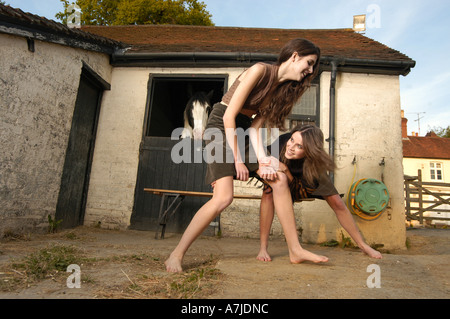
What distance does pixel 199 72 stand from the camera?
5812 mm

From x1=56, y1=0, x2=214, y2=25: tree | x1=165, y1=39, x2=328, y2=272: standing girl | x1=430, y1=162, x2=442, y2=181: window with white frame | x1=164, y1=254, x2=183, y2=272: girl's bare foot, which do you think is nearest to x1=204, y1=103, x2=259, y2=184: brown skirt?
x1=165, y1=39, x2=328, y2=272: standing girl

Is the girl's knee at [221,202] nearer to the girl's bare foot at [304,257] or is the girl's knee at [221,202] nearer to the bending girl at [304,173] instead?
the bending girl at [304,173]

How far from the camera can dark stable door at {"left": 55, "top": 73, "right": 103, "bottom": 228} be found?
4.95 meters

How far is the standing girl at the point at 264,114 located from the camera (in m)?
1.98

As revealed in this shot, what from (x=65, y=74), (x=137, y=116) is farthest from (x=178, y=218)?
(x=65, y=74)

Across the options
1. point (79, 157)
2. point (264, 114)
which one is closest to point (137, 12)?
point (79, 157)

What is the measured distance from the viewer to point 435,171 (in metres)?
21.2

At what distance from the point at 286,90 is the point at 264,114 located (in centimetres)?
25

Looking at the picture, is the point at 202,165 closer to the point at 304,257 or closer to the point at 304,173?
Result: the point at 304,173

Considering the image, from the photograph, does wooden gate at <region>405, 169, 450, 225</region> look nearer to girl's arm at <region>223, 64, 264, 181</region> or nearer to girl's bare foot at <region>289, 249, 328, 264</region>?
girl's bare foot at <region>289, 249, 328, 264</region>

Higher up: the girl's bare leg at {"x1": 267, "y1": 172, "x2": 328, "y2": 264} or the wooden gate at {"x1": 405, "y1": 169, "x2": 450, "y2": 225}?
the wooden gate at {"x1": 405, "y1": 169, "x2": 450, "y2": 225}

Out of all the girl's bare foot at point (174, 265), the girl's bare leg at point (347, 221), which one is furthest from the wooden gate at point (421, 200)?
the girl's bare foot at point (174, 265)

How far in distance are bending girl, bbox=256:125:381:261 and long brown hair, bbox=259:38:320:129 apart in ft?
0.83

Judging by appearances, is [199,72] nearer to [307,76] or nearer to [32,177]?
[32,177]
